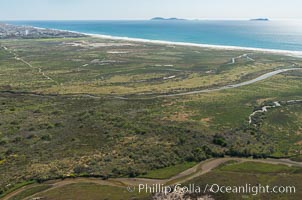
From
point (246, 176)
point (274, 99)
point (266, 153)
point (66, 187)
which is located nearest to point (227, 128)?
point (266, 153)

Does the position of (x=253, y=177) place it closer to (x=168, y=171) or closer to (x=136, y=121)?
(x=168, y=171)

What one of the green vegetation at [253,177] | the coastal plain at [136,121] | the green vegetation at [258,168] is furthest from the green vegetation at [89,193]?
the green vegetation at [258,168]

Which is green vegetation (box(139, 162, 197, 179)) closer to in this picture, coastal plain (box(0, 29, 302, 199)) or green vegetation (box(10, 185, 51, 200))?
coastal plain (box(0, 29, 302, 199))

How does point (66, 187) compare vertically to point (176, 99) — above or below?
below

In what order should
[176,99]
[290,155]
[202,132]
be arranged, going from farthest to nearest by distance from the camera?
1. [176,99]
2. [202,132]
3. [290,155]

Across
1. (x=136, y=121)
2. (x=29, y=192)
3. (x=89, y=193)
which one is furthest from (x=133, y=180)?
(x=136, y=121)

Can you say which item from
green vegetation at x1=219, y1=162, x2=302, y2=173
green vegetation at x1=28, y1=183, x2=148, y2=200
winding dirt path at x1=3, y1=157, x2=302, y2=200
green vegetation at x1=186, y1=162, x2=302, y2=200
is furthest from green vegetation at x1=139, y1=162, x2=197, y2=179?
green vegetation at x1=28, y1=183, x2=148, y2=200

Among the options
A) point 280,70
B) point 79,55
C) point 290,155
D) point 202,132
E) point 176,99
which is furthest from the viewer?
point 79,55

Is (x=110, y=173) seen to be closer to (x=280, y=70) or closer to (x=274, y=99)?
(x=274, y=99)
